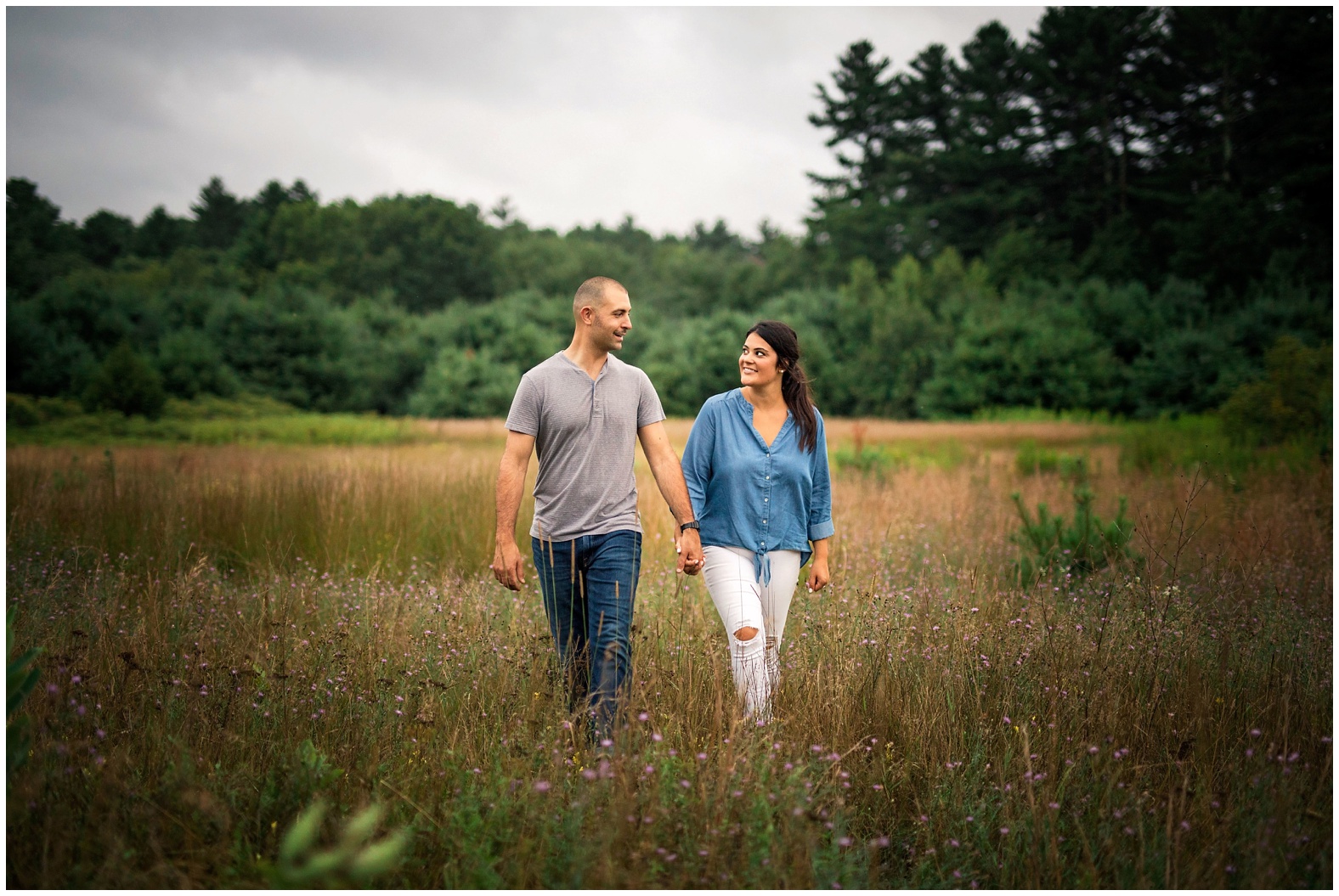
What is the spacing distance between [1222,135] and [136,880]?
4229 cm

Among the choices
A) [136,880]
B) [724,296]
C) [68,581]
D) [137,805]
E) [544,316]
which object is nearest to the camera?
[136,880]

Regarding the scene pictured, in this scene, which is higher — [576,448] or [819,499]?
[576,448]

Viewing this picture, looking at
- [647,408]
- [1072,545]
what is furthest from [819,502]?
[1072,545]

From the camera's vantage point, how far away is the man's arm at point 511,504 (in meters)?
3.38

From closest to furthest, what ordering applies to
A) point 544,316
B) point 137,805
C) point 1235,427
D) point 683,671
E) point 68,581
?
point 137,805, point 683,671, point 68,581, point 1235,427, point 544,316

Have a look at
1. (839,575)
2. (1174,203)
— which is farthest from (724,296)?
(839,575)

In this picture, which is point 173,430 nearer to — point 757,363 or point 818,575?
point 757,363

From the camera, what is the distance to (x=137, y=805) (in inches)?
100.0

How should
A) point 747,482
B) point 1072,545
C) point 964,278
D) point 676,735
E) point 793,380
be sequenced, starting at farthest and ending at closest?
point 964,278 → point 1072,545 → point 793,380 → point 747,482 → point 676,735

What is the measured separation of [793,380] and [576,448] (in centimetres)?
110

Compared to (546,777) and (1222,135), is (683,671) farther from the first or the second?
(1222,135)

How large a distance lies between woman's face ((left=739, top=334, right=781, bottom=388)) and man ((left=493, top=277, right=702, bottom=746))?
1.50ft

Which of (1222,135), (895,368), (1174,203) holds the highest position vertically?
(1222,135)

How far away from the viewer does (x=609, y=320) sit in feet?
11.5
